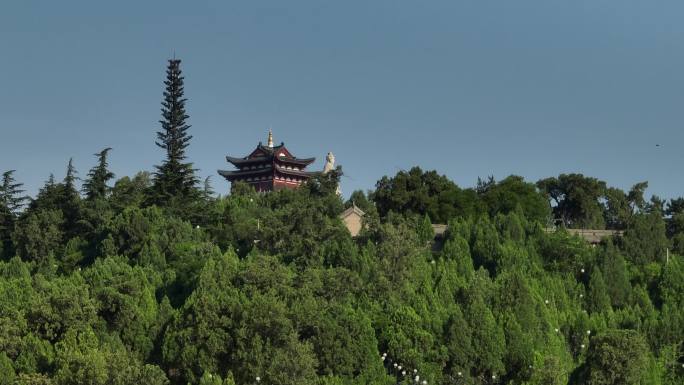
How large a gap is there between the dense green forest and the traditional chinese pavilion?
1507 cm

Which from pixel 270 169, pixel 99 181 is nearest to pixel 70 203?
pixel 99 181

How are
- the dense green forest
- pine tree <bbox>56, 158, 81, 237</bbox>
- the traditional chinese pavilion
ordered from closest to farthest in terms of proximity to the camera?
the dense green forest < pine tree <bbox>56, 158, 81, 237</bbox> < the traditional chinese pavilion

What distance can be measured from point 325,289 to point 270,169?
34075mm

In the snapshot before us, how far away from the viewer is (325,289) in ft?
134

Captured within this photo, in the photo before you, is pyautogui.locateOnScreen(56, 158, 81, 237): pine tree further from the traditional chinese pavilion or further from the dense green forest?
the traditional chinese pavilion

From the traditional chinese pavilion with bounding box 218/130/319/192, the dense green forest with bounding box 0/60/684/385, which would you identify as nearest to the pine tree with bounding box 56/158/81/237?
the dense green forest with bounding box 0/60/684/385

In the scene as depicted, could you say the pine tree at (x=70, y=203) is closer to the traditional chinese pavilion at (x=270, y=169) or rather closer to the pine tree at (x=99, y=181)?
the pine tree at (x=99, y=181)

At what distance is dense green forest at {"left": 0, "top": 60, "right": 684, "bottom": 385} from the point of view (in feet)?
118

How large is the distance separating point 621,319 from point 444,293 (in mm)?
5895

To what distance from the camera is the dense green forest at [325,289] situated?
118 ft

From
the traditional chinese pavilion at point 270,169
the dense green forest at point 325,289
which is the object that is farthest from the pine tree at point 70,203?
the traditional chinese pavilion at point 270,169

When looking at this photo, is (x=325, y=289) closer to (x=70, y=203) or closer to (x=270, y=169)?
(x=70, y=203)

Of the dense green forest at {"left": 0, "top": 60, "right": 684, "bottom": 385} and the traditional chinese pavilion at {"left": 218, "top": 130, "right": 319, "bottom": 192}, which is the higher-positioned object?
the traditional chinese pavilion at {"left": 218, "top": 130, "right": 319, "bottom": 192}

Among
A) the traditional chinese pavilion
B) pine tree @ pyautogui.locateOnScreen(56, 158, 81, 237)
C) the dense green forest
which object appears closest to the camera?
the dense green forest
